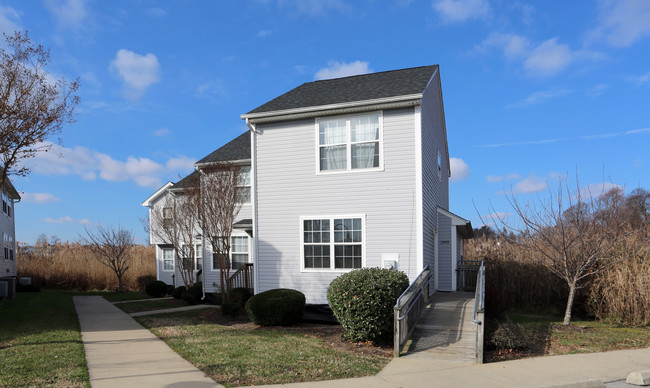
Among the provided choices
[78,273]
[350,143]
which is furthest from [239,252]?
[78,273]

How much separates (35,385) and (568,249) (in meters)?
12.5

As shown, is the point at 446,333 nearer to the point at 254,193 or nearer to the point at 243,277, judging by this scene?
the point at 254,193

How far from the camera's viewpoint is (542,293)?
15492 millimetres

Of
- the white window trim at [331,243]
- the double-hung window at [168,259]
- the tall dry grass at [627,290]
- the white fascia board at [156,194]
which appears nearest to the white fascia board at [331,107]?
the white window trim at [331,243]

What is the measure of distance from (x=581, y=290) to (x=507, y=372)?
774cm

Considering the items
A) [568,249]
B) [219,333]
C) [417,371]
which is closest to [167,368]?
[219,333]

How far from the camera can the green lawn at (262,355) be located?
738 centimetres

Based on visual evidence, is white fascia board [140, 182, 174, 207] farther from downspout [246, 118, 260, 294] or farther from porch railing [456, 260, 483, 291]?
porch railing [456, 260, 483, 291]

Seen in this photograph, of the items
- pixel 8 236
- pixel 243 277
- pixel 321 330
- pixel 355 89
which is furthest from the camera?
pixel 8 236

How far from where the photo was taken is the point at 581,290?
13906 mm

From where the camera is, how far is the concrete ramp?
8914mm

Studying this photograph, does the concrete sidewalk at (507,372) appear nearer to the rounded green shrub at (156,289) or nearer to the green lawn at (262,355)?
the green lawn at (262,355)

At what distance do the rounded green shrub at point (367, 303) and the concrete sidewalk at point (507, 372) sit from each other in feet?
4.05

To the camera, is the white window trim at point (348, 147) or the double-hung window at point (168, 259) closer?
the white window trim at point (348, 147)
